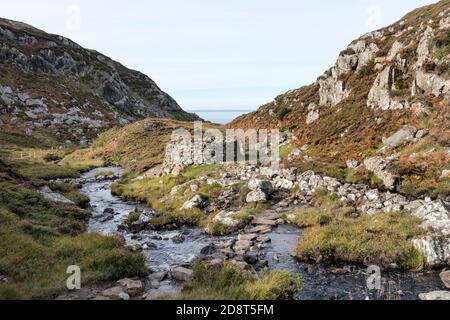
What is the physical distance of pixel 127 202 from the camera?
127 feet

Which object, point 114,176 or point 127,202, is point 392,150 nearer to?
point 127,202

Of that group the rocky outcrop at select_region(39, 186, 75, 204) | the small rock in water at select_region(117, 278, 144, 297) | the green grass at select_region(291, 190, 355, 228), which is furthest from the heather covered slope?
the rocky outcrop at select_region(39, 186, 75, 204)

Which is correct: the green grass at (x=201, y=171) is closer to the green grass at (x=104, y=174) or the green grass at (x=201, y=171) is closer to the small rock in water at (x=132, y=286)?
the green grass at (x=104, y=174)

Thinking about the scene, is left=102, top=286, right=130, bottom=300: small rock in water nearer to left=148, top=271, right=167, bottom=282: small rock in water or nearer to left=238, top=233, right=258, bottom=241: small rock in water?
left=148, top=271, right=167, bottom=282: small rock in water

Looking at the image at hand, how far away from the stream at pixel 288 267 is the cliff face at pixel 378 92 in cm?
1546

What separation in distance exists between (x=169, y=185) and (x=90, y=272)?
21.5 meters

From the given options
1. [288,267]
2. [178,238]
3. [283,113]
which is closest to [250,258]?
[288,267]

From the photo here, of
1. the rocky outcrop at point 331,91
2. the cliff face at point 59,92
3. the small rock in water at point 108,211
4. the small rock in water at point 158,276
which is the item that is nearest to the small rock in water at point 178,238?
the small rock in water at point 158,276

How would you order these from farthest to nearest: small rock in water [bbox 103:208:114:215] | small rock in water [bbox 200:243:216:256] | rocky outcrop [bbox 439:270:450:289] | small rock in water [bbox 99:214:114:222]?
small rock in water [bbox 103:208:114:215] → small rock in water [bbox 99:214:114:222] → small rock in water [bbox 200:243:216:256] → rocky outcrop [bbox 439:270:450:289]

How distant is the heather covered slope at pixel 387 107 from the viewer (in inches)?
1147

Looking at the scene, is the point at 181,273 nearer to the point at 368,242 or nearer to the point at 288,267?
the point at 288,267

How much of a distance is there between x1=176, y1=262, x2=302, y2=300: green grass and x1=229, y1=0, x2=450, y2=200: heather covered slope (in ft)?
44.7

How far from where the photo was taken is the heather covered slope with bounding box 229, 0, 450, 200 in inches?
1147
